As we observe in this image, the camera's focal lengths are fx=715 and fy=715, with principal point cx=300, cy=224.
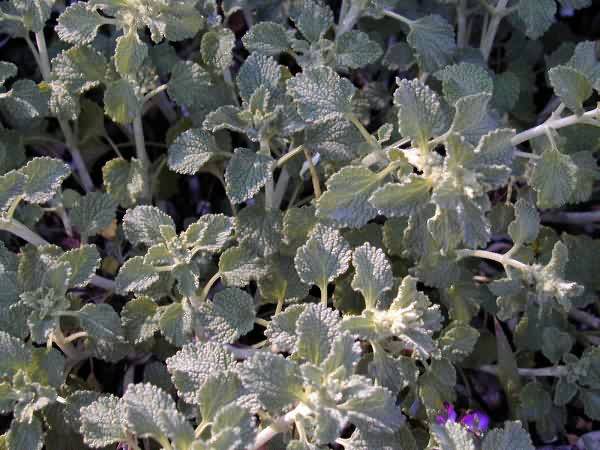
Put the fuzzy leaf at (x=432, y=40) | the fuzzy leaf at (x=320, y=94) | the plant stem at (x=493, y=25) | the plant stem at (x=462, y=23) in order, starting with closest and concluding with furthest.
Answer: the fuzzy leaf at (x=320, y=94), the fuzzy leaf at (x=432, y=40), the plant stem at (x=493, y=25), the plant stem at (x=462, y=23)

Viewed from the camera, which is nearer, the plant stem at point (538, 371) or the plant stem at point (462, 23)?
the plant stem at point (538, 371)

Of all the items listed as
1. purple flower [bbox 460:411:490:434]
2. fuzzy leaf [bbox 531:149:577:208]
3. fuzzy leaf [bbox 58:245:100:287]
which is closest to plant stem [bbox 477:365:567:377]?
purple flower [bbox 460:411:490:434]

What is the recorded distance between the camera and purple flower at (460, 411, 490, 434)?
6.87 ft

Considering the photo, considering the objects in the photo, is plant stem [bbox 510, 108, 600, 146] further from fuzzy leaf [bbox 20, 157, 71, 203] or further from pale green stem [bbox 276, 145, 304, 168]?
fuzzy leaf [bbox 20, 157, 71, 203]

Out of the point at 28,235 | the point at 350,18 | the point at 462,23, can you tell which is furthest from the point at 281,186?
the point at 462,23

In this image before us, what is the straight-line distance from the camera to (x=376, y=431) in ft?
5.46

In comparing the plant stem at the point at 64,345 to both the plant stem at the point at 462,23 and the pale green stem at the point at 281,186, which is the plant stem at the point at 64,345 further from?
the plant stem at the point at 462,23

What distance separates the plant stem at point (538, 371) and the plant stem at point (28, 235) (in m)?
1.26

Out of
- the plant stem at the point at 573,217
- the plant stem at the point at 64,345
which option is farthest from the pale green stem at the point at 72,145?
the plant stem at the point at 573,217

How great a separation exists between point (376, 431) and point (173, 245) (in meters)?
0.73

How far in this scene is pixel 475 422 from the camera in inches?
83.9

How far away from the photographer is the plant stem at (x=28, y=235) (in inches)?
78.0

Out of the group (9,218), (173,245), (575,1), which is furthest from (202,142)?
(575,1)

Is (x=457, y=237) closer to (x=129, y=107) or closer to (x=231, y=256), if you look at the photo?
(x=231, y=256)
